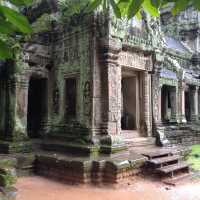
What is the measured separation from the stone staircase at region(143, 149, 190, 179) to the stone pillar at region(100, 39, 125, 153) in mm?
936

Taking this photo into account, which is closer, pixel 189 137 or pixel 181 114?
pixel 189 137

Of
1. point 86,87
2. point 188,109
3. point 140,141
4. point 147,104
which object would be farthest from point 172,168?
point 188,109

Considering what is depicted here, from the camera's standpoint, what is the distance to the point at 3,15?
130 centimetres

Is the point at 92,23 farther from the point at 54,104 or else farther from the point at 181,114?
the point at 181,114

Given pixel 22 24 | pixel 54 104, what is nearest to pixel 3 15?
pixel 22 24

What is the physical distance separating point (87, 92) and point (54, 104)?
204cm

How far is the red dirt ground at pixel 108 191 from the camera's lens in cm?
633

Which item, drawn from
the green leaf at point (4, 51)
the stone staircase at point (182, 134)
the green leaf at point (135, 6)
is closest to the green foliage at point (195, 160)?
the stone staircase at point (182, 134)

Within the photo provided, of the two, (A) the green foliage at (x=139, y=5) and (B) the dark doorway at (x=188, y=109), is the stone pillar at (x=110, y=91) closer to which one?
(A) the green foliage at (x=139, y=5)

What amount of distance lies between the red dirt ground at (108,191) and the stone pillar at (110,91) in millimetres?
1504

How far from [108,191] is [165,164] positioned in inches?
93.4

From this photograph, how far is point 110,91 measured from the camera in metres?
8.52

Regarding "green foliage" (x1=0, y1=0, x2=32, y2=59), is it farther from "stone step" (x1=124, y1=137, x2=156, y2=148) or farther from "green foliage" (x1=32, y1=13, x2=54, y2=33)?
"green foliage" (x1=32, y1=13, x2=54, y2=33)

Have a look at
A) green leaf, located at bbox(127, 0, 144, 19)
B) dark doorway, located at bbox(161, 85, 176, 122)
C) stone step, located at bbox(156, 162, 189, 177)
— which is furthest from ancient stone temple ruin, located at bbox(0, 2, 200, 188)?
dark doorway, located at bbox(161, 85, 176, 122)
